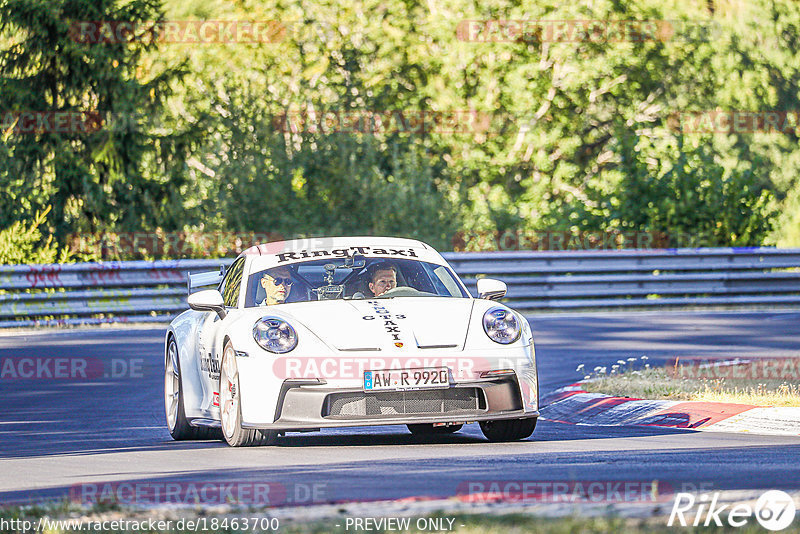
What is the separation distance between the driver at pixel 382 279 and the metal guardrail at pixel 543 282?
38.7 ft

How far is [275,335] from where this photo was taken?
367 inches

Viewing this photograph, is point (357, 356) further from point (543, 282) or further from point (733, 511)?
point (543, 282)

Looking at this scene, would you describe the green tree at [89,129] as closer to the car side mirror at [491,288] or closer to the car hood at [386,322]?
the car side mirror at [491,288]

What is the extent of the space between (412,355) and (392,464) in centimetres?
111

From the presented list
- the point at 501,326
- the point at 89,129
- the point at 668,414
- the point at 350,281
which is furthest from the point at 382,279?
the point at 89,129

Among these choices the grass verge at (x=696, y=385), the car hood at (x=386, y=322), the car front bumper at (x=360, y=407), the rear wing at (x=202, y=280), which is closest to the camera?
the car front bumper at (x=360, y=407)

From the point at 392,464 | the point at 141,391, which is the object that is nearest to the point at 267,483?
the point at 392,464

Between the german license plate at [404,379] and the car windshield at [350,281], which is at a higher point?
the car windshield at [350,281]

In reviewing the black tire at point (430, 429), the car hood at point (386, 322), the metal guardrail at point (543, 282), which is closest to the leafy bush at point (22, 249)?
the metal guardrail at point (543, 282)

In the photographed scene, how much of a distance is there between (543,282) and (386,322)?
567 inches

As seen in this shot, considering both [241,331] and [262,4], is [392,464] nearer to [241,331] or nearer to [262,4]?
[241,331]

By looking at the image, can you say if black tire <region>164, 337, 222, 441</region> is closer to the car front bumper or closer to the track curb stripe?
the car front bumper

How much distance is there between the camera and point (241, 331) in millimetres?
9516

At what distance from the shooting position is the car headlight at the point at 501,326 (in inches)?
375
